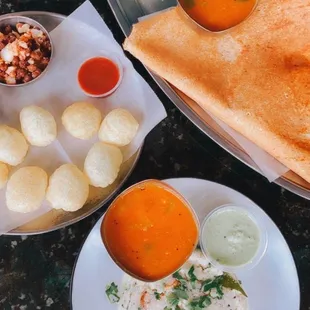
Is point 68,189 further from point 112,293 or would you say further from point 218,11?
point 218,11

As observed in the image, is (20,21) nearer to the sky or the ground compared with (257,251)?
nearer to the sky

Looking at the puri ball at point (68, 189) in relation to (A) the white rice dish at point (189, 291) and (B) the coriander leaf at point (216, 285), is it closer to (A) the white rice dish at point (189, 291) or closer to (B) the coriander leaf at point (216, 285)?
(A) the white rice dish at point (189, 291)

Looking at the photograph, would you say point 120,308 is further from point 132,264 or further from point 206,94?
point 206,94

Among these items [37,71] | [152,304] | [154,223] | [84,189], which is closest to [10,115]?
[37,71]

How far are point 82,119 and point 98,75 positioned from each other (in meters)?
0.11

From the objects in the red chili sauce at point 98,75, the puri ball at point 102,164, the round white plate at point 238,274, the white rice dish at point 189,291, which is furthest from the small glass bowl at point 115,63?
the white rice dish at point 189,291

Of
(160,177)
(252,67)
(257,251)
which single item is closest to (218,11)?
(252,67)

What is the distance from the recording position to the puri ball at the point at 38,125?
4.00 ft

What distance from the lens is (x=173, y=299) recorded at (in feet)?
4.16

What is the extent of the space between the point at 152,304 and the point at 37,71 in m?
0.50

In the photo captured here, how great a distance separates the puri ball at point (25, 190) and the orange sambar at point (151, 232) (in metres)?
0.14

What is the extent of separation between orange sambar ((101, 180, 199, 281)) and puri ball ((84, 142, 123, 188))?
53mm

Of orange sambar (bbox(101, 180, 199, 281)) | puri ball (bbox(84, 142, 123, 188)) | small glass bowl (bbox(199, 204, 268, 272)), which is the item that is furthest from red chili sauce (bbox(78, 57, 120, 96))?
small glass bowl (bbox(199, 204, 268, 272))

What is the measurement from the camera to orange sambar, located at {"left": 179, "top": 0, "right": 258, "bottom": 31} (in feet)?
3.83
